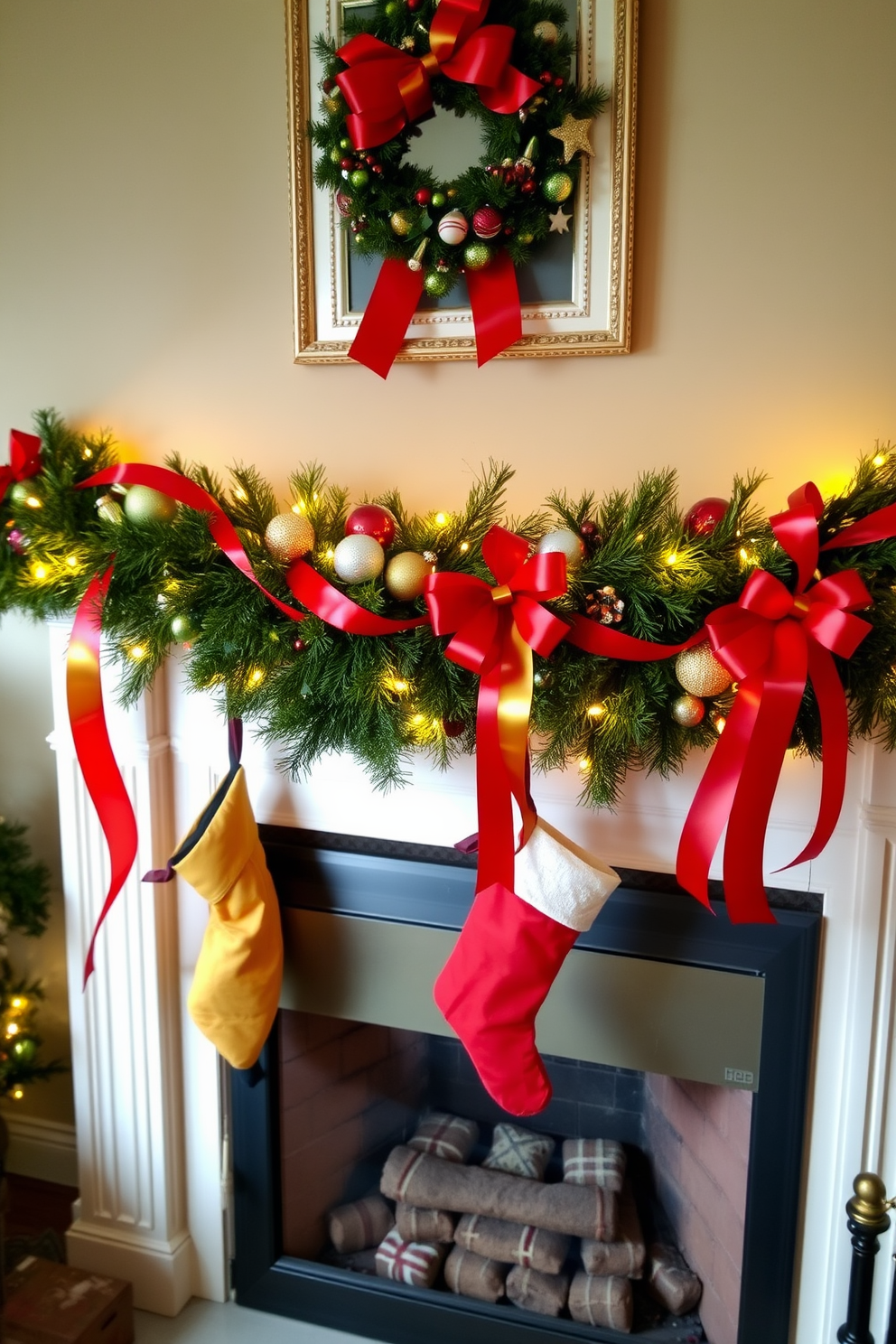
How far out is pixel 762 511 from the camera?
49.5 inches

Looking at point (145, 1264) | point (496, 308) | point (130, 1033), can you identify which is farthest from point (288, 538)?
point (145, 1264)

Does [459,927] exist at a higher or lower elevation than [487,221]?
lower

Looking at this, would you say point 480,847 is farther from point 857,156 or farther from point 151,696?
point 857,156

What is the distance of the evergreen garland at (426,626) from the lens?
3.68ft

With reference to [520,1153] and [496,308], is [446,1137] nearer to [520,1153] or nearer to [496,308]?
[520,1153]

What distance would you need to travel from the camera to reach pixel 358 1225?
1.64 m

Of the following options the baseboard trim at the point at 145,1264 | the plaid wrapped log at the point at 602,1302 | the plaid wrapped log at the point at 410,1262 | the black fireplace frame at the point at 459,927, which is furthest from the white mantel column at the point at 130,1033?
the plaid wrapped log at the point at 602,1302

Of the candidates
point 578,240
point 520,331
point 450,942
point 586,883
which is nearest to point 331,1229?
point 450,942

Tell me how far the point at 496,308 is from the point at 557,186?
170mm

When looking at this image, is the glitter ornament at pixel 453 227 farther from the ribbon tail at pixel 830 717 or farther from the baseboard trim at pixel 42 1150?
the baseboard trim at pixel 42 1150

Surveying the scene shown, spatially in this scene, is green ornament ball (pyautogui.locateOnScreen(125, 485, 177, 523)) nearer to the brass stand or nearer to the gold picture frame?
the gold picture frame

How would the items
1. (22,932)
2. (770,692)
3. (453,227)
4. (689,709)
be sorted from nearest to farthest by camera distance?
1. (770,692)
2. (689,709)
3. (453,227)
4. (22,932)

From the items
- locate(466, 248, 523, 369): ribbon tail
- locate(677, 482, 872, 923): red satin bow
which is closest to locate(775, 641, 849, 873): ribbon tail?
locate(677, 482, 872, 923): red satin bow

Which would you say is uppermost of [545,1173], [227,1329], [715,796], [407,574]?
[407,574]
